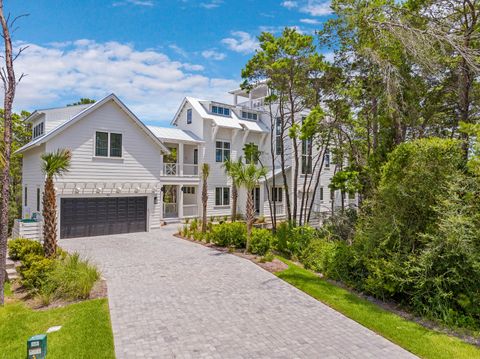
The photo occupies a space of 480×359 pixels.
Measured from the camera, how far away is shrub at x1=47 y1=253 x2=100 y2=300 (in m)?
8.66

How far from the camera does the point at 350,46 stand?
15.0 meters

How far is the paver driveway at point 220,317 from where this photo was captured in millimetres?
6078

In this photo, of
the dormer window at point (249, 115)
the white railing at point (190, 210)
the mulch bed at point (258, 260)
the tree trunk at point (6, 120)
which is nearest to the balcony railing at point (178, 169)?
the white railing at point (190, 210)

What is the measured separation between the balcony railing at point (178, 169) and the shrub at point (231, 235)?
9.01 m

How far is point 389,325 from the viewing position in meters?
7.32

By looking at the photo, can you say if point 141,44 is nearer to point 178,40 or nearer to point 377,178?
point 178,40

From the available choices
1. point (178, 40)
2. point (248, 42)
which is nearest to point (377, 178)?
point (248, 42)

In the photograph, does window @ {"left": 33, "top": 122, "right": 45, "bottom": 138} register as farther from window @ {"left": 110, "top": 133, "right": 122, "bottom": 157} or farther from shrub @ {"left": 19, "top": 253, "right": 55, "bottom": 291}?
shrub @ {"left": 19, "top": 253, "right": 55, "bottom": 291}

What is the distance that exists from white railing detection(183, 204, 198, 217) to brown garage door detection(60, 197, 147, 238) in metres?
4.92

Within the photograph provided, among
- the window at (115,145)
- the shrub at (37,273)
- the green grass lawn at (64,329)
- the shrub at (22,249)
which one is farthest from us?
the window at (115,145)

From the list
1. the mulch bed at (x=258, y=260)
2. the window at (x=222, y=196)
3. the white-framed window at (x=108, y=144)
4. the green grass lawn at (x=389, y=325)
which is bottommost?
the green grass lawn at (x=389, y=325)

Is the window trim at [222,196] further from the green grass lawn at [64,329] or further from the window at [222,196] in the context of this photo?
the green grass lawn at [64,329]

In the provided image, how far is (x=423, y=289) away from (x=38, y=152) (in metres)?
18.9

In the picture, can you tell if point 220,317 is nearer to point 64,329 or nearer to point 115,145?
point 64,329
